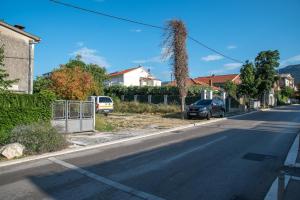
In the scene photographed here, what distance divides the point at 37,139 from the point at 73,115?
4.63 meters

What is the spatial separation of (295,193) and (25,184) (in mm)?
5875

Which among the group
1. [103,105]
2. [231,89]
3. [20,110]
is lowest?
[20,110]

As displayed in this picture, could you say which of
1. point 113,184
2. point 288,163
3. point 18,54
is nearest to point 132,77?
point 18,54

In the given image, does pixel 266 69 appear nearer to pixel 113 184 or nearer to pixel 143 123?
pixel 143 123

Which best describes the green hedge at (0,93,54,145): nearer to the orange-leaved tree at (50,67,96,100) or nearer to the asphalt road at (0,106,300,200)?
the asphalt road at (0,106,300,200)

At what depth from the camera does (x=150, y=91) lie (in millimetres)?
39812

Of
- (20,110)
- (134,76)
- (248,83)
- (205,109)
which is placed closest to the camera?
(20,110)

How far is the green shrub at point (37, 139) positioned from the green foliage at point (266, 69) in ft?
133

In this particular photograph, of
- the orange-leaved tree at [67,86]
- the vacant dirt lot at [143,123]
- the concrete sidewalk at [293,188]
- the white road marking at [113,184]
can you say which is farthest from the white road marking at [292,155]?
the orange-leaved tree at [67,86]

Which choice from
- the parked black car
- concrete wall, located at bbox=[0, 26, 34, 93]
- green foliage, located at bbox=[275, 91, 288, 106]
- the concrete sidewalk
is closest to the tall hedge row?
the parked black car

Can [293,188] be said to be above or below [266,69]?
below

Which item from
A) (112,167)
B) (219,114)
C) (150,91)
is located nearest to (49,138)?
(112,167)

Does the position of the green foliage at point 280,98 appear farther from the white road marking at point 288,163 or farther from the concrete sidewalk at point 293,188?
the concrete sidewalk at point 293,188

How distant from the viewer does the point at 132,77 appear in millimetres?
65000
